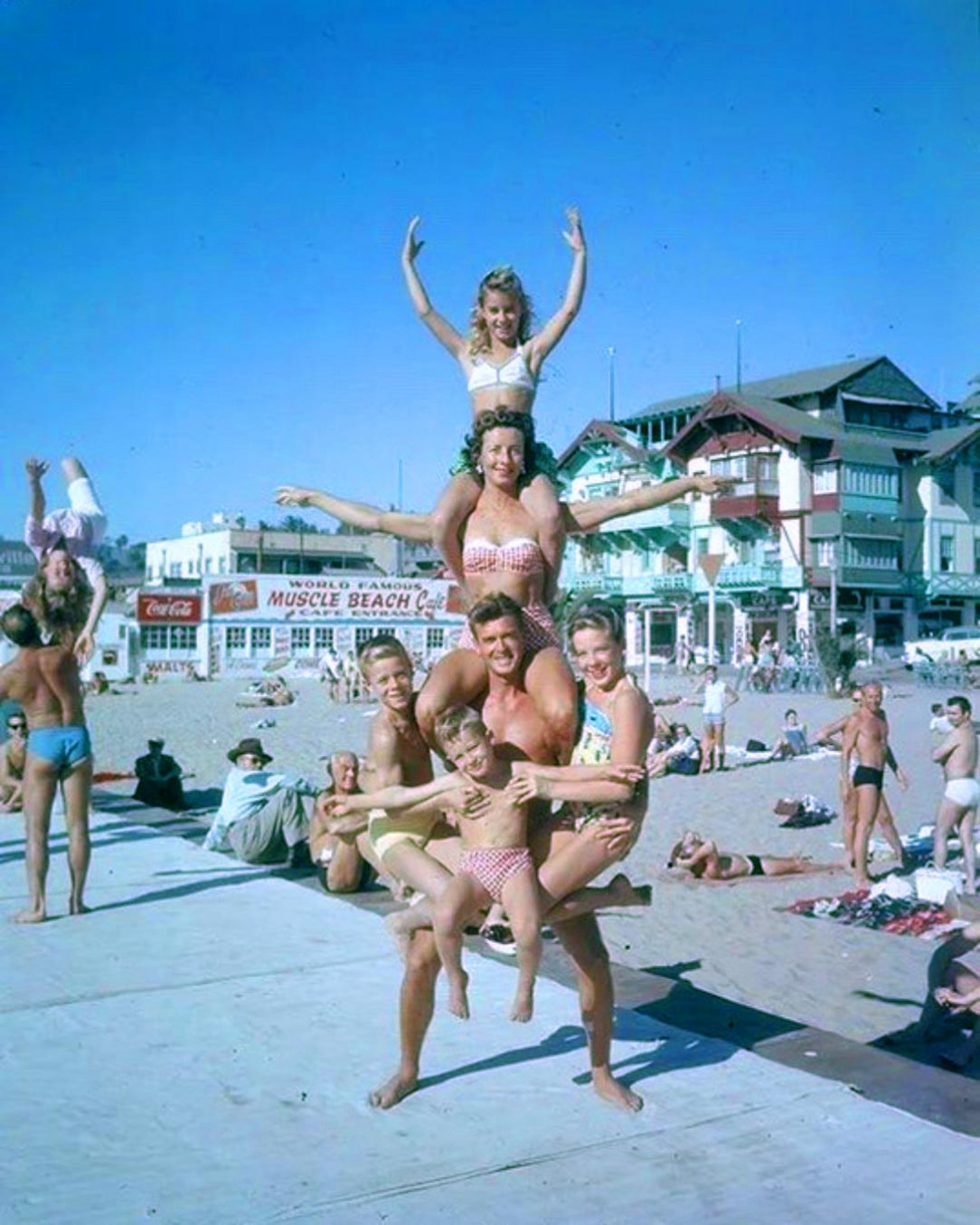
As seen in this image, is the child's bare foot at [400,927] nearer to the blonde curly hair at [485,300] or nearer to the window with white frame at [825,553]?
the blonde curly hair at [485,300]

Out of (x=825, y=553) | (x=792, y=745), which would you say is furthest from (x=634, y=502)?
(x=825, y=553)

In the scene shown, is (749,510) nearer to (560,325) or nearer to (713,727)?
(713,727)

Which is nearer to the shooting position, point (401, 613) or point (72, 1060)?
point (72, 1060)

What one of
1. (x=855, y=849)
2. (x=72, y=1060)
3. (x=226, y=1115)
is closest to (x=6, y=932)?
(x=72, y=1060)

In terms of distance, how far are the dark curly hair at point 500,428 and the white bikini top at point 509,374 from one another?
10cm

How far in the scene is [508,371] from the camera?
4.87 metres

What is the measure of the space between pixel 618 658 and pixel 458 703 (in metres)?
0.60

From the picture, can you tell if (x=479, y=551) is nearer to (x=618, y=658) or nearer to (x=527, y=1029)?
(x=618, y=658)

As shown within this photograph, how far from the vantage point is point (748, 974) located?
8.27m

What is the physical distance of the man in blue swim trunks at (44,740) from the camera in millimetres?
7211

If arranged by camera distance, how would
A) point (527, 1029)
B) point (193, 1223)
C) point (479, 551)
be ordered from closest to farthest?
point (193, 1223)
point (479, 551)
point (527, 1029)

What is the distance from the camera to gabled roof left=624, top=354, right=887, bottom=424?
51.8 meters

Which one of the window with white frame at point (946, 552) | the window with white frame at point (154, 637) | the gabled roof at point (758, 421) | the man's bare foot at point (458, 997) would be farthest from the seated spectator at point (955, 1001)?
the window with white frame at point (946, 552)

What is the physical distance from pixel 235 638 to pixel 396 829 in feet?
154
